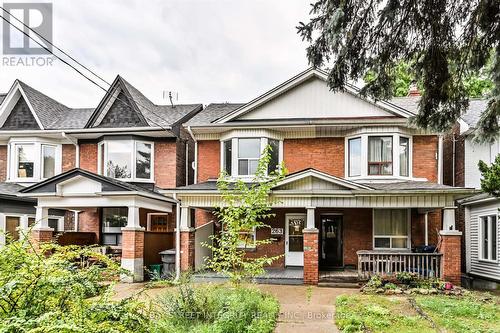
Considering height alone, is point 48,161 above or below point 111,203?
above

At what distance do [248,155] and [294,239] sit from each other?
13.1 feet

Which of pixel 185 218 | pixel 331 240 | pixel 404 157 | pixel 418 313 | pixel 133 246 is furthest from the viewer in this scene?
pixel 331 240

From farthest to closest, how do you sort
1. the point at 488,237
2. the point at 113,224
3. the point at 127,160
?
the point at 113,224 < the point at 127,160 < the point at 488,237

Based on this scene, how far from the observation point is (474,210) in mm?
16766

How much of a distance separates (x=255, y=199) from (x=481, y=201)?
958cm

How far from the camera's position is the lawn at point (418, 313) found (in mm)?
8680

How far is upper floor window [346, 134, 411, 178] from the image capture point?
646 inches

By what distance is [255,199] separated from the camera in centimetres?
1045

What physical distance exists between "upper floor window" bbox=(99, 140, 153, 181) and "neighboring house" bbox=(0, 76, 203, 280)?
0.04m

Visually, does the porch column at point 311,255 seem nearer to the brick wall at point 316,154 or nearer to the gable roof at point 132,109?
the brick wall at point 316,154

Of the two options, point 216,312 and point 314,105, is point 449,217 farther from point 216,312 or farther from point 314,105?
point 216,312

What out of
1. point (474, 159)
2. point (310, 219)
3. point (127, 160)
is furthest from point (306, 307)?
point (127, 160)

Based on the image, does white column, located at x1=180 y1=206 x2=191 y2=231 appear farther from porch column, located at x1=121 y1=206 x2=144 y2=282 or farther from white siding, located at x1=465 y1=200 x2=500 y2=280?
white siding, located at x1=465 y1=200 x2=500 y2=280

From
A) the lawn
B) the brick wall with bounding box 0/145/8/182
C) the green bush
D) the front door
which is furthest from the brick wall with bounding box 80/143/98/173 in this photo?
the lawn
